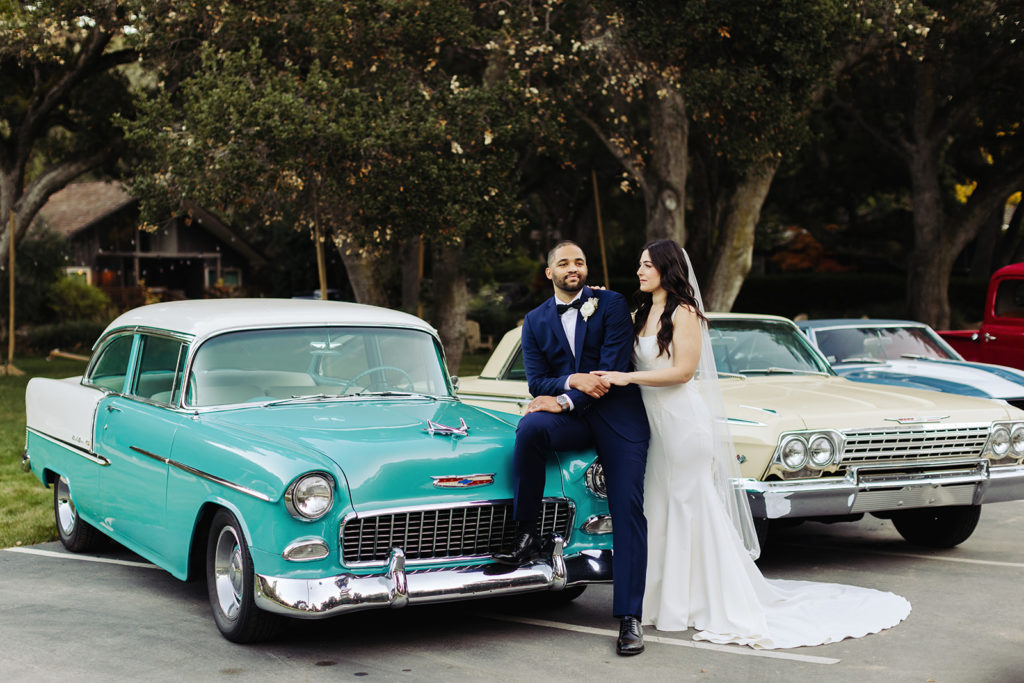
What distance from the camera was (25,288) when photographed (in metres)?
35.3

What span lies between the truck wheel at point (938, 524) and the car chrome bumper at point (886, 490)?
489 mm

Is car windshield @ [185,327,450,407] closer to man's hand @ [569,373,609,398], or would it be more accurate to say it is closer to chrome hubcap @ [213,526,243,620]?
chrome hubcap @ [213,526,243,620]

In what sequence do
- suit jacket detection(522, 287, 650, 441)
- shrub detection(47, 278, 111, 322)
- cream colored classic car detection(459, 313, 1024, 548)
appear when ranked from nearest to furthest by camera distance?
1. suit jacket detection(522, 287, 650, 441)
2. cream colored classic car detection(459, 313, 1024, 548)
3. shrub detection(47, 278, 111, 322)

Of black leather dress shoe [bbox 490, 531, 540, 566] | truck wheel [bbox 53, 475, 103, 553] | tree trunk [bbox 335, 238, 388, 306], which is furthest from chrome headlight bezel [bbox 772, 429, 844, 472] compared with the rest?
tree trunk [bbox 335, 238, 388, 306]

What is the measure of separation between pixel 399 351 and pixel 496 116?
30.5 feet

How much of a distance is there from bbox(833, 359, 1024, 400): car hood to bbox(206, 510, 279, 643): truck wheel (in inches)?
252

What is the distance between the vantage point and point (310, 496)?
520 centimetres

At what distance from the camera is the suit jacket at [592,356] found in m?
5.89

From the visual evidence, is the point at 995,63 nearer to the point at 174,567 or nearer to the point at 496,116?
the point at 496,116

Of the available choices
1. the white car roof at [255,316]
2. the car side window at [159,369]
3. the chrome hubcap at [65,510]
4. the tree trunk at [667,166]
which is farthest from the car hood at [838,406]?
the tree trunk at [667,166]

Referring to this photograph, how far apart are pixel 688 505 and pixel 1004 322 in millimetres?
9337

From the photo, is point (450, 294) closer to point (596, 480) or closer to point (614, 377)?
point (596, 480)

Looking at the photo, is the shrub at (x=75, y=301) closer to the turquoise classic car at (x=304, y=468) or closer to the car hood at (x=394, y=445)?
the turquoise classic car at (x=304, y=468)

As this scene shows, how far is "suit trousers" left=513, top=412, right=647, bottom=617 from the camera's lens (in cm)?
563
